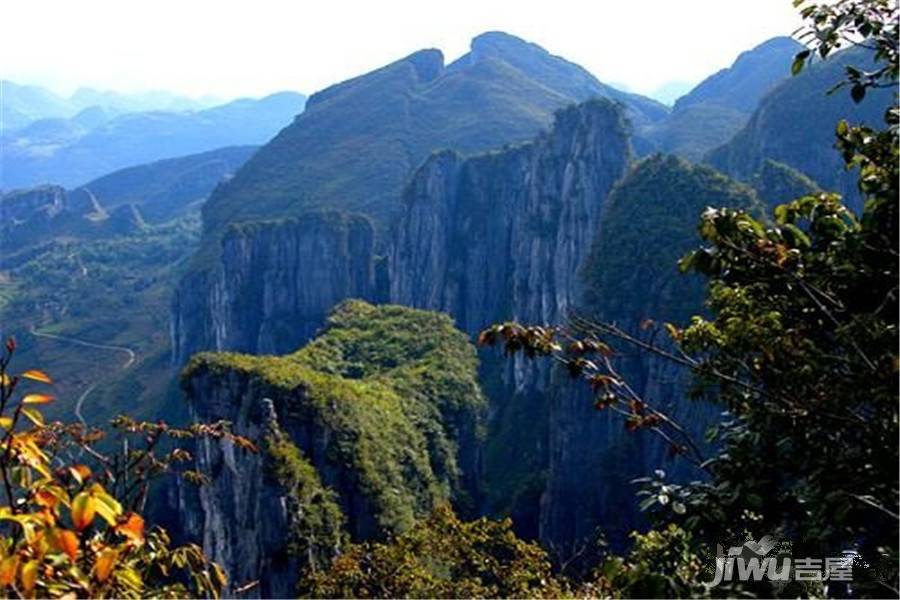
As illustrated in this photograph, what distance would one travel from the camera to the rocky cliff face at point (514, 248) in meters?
52.7

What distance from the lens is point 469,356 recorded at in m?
44.0

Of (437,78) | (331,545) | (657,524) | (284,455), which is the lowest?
(331,545)

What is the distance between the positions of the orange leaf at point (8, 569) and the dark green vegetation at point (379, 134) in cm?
9144

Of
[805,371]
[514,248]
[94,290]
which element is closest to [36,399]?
[805,371]

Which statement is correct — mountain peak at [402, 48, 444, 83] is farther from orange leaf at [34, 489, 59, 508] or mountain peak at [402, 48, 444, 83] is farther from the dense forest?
orange leaf at [34, 489, 59, 508]

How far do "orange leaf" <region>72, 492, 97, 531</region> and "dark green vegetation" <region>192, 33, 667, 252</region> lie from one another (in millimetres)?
91554

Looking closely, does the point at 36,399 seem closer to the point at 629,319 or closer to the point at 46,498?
the point at 46,498

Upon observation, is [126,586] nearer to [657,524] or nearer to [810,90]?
[657,524]

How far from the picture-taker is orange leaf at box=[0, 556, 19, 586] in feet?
8.57

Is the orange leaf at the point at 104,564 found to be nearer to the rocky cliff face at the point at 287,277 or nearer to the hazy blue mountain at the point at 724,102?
the rocky cliff face at the point at 287,277

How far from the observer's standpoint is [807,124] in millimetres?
74938

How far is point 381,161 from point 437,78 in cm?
4160

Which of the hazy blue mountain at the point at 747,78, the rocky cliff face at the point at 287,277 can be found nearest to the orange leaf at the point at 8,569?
the rocky cliff face at the point at 287,277

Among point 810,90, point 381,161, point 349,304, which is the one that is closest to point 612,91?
point 381,161
